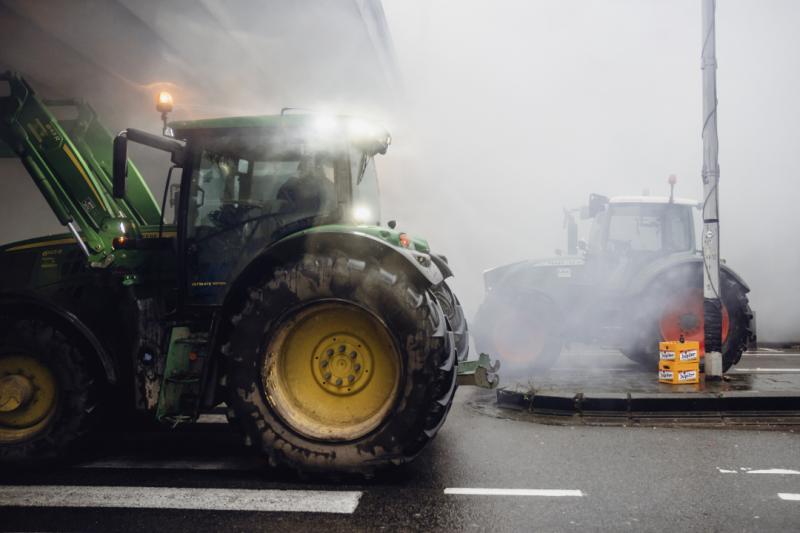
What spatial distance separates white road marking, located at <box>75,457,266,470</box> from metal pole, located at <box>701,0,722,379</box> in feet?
16.6

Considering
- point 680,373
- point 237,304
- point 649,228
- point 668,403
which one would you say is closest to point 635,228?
point 649,228

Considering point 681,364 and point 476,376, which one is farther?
point 681,364

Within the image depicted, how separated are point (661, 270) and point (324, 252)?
5.31 meters

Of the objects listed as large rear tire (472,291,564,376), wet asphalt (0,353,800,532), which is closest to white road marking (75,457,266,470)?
wet asphalt (0,353,800,532)

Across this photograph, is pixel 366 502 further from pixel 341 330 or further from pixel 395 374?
pixel 341 330

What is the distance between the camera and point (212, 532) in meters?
3.21

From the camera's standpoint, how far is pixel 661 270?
25.8ft

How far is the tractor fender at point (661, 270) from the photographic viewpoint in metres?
7.88

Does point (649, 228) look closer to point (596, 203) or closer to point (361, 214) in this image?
point (596, 203)

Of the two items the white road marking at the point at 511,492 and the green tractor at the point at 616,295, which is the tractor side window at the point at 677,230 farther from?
the white road marking at the point at 511,492

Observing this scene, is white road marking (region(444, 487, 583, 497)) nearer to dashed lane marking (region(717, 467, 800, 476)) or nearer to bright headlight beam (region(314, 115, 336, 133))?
dashed lane marking (region(717, 467, 800, 476))

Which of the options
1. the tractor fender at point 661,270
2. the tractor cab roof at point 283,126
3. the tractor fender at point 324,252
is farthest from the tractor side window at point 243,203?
the tractor fender at point 661,270

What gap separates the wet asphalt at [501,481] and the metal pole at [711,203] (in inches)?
65.4

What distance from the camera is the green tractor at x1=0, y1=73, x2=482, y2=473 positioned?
3.88 m
